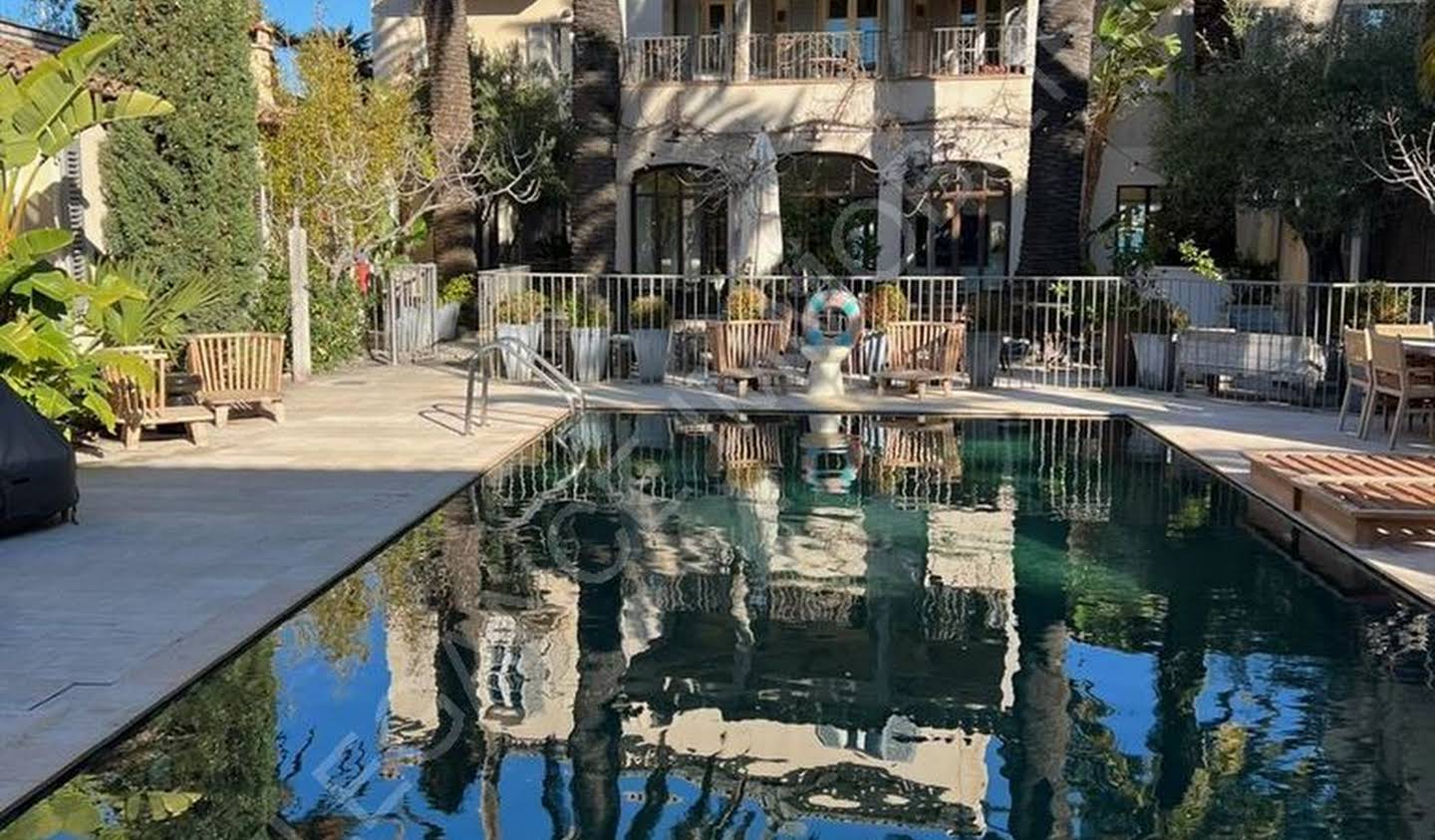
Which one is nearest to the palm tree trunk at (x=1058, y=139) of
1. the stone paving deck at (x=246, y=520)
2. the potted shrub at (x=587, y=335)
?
the stone paving deck at (x=246, y=520)

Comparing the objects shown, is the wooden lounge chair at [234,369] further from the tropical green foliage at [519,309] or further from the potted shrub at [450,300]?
the potted shrub at [450,300]

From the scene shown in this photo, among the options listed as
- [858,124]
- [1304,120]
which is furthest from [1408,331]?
[858,124]

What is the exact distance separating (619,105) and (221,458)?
52.4 feet

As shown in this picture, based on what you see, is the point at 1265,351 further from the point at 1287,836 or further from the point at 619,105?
the point at 619,105

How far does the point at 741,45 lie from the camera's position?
2572 cm

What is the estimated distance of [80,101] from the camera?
36.3 ft

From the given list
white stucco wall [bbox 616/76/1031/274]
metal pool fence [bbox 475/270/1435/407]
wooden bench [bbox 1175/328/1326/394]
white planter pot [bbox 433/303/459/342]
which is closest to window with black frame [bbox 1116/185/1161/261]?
white stucco wall [bbox 616/76/1031/274]

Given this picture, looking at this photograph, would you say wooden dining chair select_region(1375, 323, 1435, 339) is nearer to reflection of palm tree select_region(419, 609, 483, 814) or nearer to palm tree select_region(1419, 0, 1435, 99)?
palm tree select_region(1419, 0, 1435, 99)

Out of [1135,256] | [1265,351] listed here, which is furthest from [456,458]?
[1135,256]

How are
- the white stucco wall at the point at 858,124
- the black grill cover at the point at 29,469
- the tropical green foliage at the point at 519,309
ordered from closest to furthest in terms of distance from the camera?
the black grill cover at the point at 29,469 < the tropical green foliage at the point at 519,309 < the white stucco wall at the point at 858,124

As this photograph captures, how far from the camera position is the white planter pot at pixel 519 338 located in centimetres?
1767

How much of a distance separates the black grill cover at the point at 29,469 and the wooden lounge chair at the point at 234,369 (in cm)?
445

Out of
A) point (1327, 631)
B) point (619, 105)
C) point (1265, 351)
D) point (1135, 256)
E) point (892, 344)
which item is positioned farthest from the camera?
point (619, 105)

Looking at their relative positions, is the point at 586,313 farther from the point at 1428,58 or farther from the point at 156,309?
the point at 1428,58
